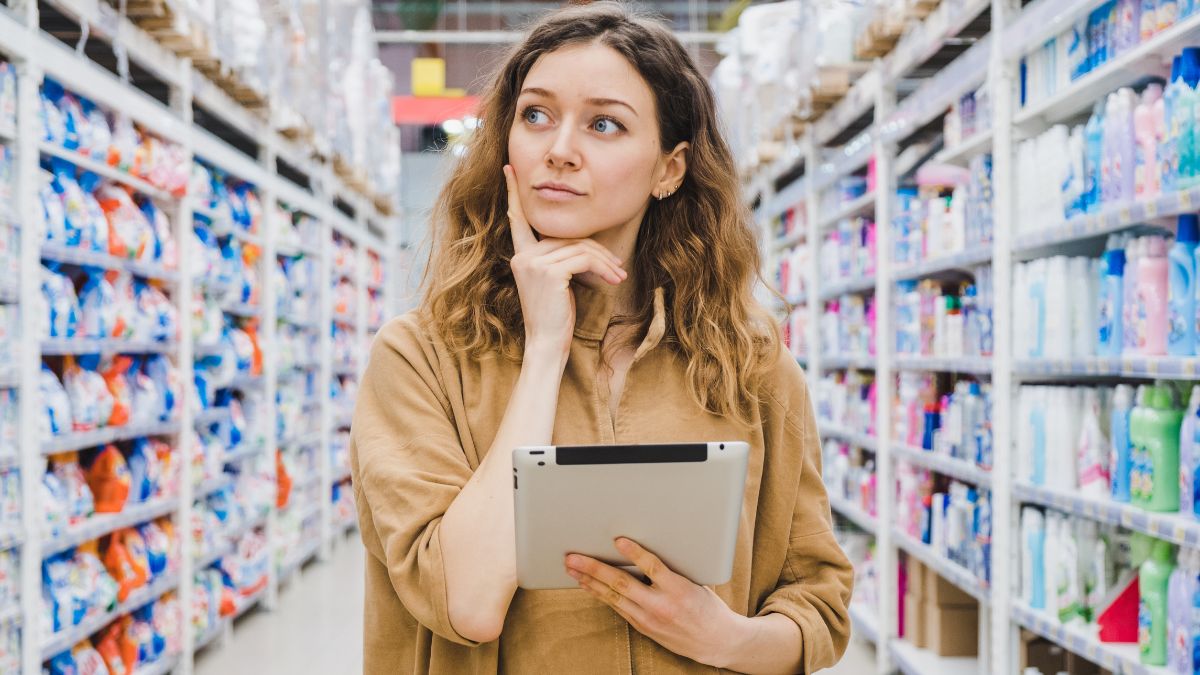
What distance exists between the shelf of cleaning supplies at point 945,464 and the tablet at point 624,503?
8.97ft

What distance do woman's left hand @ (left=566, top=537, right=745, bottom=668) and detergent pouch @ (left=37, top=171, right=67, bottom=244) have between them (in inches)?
110

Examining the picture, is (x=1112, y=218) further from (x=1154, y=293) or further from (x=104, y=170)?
(x=104, y=170)

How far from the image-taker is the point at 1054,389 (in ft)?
10.6

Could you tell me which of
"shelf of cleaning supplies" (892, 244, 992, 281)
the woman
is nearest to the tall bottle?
"shelf of cleaning supplies" (892, 244, 992, 281)

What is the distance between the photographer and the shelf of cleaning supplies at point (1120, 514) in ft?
8.11

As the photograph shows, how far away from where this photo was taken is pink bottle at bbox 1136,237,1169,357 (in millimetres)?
2676

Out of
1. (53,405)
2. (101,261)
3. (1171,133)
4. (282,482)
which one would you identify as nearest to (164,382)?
(101,261)

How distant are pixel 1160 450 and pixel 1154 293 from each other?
1.22 feet

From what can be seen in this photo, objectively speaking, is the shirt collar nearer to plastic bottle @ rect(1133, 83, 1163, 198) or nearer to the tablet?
the tablet

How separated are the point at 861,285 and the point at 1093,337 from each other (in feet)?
6.96

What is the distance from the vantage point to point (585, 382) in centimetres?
142

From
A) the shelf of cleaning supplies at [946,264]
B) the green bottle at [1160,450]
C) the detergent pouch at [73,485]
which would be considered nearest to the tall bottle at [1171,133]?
the green bottle at [1160,450]

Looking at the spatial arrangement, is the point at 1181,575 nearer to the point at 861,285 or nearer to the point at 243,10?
the point at 861,285

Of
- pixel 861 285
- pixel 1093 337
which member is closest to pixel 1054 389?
pixel 1093 337
